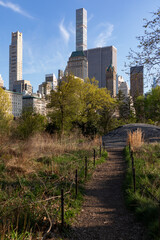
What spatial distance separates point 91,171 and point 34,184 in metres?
2.59

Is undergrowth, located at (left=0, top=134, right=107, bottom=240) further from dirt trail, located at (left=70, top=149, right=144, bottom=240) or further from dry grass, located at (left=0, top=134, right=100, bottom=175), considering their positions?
dirt trail, located at (left=70, top=149, right=144, bottom=240)

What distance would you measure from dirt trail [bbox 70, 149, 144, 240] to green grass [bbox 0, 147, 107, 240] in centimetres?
22

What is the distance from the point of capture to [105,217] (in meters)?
4.42

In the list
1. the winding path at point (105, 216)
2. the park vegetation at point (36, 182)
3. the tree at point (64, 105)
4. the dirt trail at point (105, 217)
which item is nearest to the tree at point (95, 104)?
the tree at point (64, 105)

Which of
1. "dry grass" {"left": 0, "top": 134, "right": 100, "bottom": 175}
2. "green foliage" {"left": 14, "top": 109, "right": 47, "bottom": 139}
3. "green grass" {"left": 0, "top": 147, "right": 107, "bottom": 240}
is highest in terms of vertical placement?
"green foliage" {"left": 14, "top": 109, "right": 47, "bottom": 139}

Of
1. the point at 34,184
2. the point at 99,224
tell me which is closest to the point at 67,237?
the point at 99,224

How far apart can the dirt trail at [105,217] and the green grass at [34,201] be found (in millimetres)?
224

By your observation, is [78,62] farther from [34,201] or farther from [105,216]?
[105,216]

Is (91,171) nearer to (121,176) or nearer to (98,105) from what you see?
(121,176)

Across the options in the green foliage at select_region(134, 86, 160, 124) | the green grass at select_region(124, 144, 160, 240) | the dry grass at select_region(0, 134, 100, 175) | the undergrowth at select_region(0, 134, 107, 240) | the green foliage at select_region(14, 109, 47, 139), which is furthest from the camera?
the green foliage at select_region(134, 86, 160, 124)

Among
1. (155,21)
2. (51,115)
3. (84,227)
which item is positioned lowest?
(84,227)

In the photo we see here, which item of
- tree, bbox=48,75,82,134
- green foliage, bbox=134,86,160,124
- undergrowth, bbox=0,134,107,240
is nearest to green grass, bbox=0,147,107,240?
undergrowth, bbox=0,134,107,240

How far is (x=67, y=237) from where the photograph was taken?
3.67 metres

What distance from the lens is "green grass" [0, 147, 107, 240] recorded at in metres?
3.64
